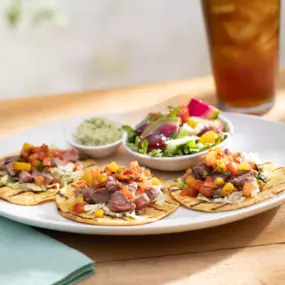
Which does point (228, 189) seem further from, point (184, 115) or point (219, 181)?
point (184, 115)

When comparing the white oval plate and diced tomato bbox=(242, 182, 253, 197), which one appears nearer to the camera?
the white oval plate

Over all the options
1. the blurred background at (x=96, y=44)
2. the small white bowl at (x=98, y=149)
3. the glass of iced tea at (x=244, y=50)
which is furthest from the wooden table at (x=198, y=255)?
the blurred background at (x=96, y=44)

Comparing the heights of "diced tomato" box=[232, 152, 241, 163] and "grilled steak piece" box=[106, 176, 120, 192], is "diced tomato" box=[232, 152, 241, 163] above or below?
below

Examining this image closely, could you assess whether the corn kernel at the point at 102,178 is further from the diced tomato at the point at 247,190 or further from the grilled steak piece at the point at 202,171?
the diced tomato at the point at 247,190

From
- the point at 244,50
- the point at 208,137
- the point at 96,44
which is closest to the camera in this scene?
the point at 208,137

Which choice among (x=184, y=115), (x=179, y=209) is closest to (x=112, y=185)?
(x=179, y=209)

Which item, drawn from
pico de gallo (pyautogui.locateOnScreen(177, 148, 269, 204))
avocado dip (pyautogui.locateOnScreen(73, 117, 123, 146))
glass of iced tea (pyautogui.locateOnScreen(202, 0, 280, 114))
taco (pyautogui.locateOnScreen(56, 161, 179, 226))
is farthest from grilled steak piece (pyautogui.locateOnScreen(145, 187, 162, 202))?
glass of iced tea (pyautogui.locateOnScreen(202, 0, 280, 114))

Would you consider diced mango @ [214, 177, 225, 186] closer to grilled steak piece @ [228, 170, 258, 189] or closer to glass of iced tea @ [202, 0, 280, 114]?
grilled steak piece @ [228, 170, 258, 189]
